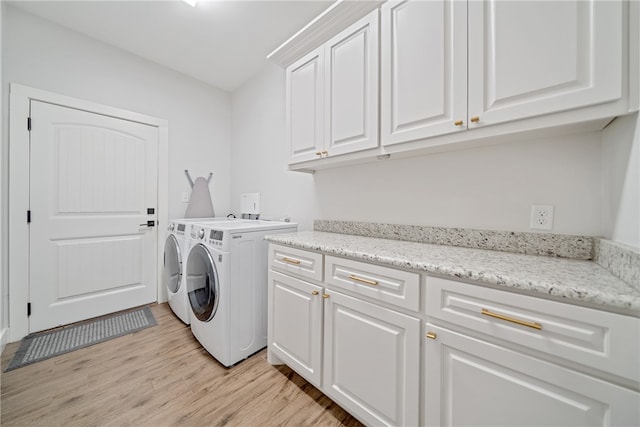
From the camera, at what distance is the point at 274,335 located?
1.58 m

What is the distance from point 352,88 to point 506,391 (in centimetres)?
155

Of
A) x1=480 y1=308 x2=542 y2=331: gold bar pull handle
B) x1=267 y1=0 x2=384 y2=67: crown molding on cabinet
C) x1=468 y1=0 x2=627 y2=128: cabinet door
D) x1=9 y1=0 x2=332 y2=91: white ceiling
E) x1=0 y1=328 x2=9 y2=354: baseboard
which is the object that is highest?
x1=9 y1=0 x2=332 y2=91: white ceiling

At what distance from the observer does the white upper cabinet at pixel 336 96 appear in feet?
4.50

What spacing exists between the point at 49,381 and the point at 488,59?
2975 millimetres

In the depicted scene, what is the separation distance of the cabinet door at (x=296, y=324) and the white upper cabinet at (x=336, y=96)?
887 mm

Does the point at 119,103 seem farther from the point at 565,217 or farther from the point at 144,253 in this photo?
the point at 565,217

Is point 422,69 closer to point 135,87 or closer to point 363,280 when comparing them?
point 363,280

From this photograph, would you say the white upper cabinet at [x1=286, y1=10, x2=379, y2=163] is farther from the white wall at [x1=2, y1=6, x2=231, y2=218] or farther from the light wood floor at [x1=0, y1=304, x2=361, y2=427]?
the white wall at [x1=2, y1=6, x2=231, y2=218]

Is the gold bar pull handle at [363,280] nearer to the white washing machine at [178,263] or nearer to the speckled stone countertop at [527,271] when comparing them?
the speckled stone countertop at [527,271]

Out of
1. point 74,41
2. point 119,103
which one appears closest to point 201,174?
point 119,103

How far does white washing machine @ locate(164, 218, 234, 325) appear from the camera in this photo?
2.13 metres

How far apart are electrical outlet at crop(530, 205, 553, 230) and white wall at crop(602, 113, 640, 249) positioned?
0.53ft

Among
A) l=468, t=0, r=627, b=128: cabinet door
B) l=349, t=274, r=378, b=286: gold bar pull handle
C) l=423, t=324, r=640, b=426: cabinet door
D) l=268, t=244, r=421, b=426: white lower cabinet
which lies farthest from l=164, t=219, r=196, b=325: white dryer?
l=468, t=0, r=627, b=128: cabinet door

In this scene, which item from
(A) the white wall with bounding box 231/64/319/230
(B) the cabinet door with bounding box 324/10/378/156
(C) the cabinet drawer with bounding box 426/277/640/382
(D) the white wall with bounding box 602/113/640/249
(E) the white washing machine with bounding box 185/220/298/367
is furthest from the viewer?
(A) the white wall with bounding box 231/64/319/230
